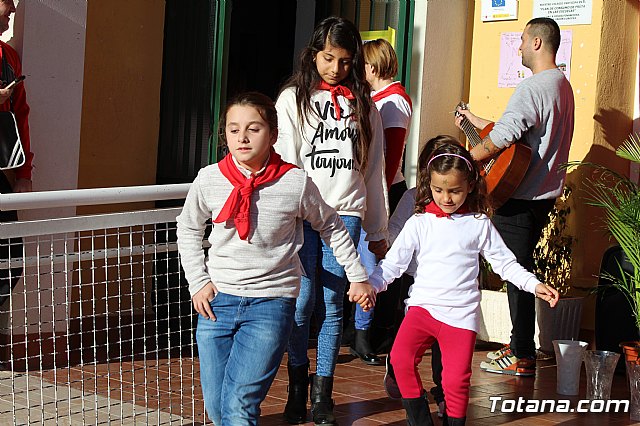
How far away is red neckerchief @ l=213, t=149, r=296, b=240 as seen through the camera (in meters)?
3.75

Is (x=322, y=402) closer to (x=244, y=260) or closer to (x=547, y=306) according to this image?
(x=244, y=260)

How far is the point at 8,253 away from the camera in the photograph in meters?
4.42

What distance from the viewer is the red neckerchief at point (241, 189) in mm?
3754

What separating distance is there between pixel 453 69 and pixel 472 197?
12.0 ft

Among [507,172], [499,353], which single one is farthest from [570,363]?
[507,172]

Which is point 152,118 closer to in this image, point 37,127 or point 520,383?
point 37,127

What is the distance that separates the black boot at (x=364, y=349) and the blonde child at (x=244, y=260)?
9.09 feet

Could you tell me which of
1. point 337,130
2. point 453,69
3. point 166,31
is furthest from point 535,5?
point 337,130

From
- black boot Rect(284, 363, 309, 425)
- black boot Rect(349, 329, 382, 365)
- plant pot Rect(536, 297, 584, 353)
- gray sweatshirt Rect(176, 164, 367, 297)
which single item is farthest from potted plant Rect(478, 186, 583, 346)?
gray sweatshirt Rect(176, 164, 367, 297)

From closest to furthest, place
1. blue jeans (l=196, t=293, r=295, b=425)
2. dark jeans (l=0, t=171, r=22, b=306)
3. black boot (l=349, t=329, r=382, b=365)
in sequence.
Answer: blue jeans (l=196, t=293, r=295, b=425) → dark jeans (l=0, t=171, r=22, b=306) → black boot (l=349, t=329, r=382, b=365)

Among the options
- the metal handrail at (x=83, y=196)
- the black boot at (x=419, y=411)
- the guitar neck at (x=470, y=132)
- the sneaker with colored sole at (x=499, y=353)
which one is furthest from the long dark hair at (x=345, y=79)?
the sneaker with colored sole at (x=499, y=353)

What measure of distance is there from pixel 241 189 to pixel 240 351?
560 millimetres

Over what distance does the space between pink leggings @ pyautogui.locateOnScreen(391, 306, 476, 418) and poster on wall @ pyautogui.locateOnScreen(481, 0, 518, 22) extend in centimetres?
401

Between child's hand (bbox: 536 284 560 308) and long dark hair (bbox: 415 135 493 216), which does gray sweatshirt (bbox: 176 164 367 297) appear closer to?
long dark hair (bbox: 415 135 493 216)
